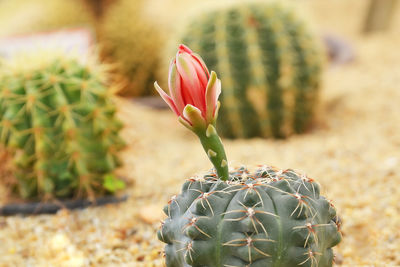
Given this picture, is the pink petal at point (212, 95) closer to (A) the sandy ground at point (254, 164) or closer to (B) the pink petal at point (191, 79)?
(B) the pink petal at point (191, 79)

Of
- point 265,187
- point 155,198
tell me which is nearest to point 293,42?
point 155,198

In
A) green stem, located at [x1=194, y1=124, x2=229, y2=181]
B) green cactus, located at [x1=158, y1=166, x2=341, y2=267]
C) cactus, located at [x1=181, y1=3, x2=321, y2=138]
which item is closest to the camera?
green cactus, located at [x1=158, y1=166, x2=341, y2=267]

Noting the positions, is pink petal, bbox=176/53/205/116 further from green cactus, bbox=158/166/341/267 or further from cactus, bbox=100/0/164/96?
cactus, bbox=100/0/164/96

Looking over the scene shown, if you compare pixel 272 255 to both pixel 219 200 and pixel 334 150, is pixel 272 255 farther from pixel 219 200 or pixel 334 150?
pixel 334 150

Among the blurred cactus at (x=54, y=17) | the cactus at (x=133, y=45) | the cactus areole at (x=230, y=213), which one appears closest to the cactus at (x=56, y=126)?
the cactus areole at (x=230, y=213)

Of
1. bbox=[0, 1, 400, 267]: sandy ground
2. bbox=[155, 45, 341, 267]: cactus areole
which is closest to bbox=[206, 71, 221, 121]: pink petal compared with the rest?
bbox=[155, 45, 341, 267]: cactus areole

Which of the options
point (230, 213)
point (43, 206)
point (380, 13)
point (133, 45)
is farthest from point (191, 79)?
point (380, 13)
